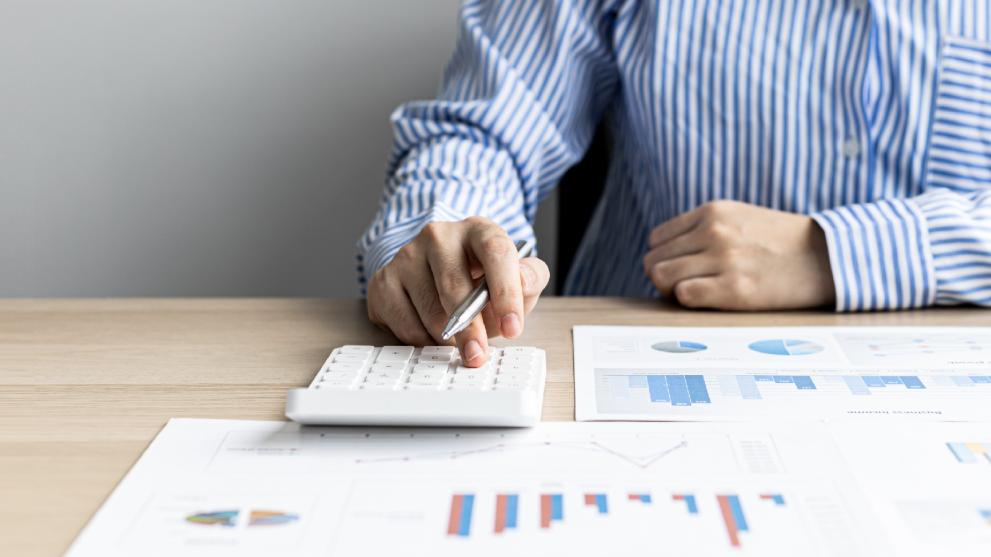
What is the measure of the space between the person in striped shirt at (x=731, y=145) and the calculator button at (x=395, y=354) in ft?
0.12

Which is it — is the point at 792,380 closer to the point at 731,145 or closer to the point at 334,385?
the point at 334,385

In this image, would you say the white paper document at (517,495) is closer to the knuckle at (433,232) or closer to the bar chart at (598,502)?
the bar chart at (598,502)

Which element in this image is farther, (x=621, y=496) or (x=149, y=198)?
(x=149, y=198)

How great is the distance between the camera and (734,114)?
0.97 metres

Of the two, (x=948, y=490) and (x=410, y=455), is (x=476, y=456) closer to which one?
(x=410, y=455)

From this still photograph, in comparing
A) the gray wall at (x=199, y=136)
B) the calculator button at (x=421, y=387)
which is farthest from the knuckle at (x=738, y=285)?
the gray wall at (x=199, y=136)

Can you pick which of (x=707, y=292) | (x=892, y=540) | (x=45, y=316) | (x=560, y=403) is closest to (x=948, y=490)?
(x=892, y=540)

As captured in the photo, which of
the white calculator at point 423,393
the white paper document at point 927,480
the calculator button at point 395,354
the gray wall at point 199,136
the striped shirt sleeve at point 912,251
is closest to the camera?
the white paper document at point 927,480

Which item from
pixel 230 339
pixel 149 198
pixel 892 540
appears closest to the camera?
pixel 892 540

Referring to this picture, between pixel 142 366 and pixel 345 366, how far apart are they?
6.3 inches

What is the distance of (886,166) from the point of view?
3.10 feet

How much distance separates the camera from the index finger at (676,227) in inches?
33.3

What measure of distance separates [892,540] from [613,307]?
0.42 metres

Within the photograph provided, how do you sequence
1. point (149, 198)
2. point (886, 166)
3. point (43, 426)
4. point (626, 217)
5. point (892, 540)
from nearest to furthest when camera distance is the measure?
point (892, 540)
point (43, 426)
point (886, 166)
point (626, 217)
point (149, 198)
